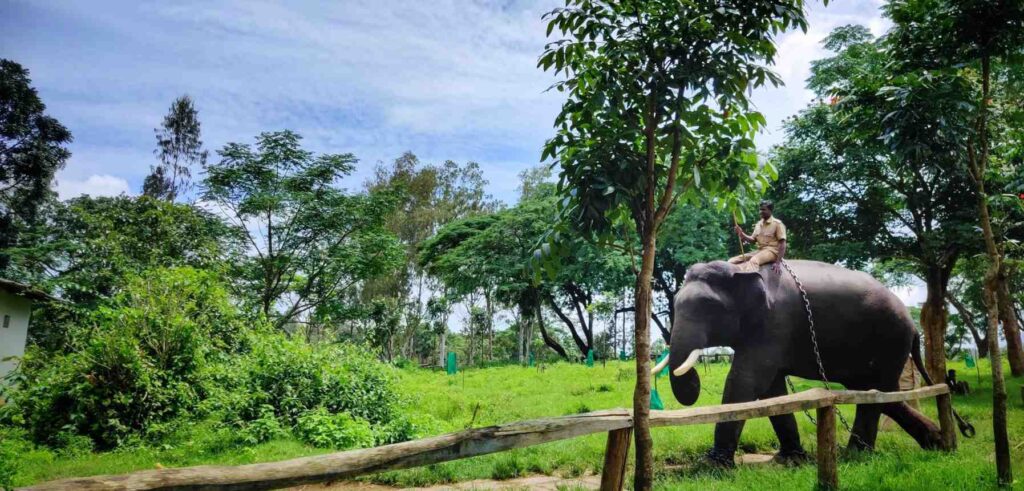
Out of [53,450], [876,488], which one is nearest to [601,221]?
[876,488]

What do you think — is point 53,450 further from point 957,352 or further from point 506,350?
point 506,350

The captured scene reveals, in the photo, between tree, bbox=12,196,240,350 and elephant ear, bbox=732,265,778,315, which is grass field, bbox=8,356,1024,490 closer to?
elephant ear, bbox=732,265,778,315

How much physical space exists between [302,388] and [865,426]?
8.10m

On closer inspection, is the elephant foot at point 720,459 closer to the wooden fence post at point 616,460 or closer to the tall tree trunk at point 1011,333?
the wooden fence post at point 616,460

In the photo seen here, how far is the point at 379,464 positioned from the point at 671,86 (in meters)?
3.52

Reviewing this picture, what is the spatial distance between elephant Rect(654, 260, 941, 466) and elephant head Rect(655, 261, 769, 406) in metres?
0.01

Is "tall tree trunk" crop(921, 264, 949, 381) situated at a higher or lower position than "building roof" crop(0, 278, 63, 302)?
lower

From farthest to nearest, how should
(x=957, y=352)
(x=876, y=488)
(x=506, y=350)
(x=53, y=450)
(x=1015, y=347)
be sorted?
(x=506, y=350)
(x=957, y=352)
(x=1015, y=347)
(x=53, y=450)
(x=876, y=488)

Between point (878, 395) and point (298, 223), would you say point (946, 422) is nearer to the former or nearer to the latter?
point (878, 395)

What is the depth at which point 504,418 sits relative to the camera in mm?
11336

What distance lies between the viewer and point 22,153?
22.1 meters

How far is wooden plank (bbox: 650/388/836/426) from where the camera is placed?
15.9ft

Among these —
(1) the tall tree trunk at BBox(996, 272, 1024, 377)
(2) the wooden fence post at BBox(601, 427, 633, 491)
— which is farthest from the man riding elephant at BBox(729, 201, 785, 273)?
(1) the tall tree trunk at BBox(996, 272, 1024, 377)

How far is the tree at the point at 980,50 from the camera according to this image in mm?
5414
